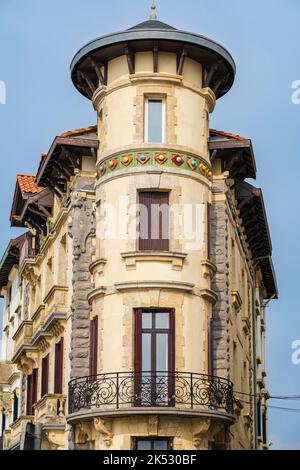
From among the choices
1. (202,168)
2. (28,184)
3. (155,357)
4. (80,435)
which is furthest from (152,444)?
(28,184)

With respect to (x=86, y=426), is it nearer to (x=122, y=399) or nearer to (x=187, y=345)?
(x=122, y=399)

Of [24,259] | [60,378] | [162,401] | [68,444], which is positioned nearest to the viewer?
[162,401]

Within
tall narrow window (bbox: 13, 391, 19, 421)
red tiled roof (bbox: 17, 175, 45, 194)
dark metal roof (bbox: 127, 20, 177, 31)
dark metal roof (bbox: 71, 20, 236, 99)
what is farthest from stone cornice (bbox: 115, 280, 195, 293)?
tall narrow window (bbox: 13, 391, 19, 421)

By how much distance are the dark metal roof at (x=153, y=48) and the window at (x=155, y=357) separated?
8137mm

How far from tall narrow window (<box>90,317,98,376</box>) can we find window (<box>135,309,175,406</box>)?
1.59 m

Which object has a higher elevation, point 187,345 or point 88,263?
point 88,263

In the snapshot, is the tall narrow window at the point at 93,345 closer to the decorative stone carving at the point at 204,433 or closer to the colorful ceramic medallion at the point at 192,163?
the decorative stone carving at the point at 204,433

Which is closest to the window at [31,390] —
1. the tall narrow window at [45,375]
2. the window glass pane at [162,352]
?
the tall narrow window at [45,375]

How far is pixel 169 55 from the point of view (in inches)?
1359

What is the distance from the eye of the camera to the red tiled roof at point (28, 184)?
4459cm

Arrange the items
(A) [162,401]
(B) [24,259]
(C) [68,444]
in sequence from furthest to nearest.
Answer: (B) [24,259] < (C) [68,444] < (A) [162,401]

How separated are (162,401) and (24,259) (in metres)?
15.3

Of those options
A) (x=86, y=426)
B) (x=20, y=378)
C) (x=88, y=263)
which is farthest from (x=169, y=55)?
(x=20, y=378)

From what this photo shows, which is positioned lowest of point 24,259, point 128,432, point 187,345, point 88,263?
point 128,432
